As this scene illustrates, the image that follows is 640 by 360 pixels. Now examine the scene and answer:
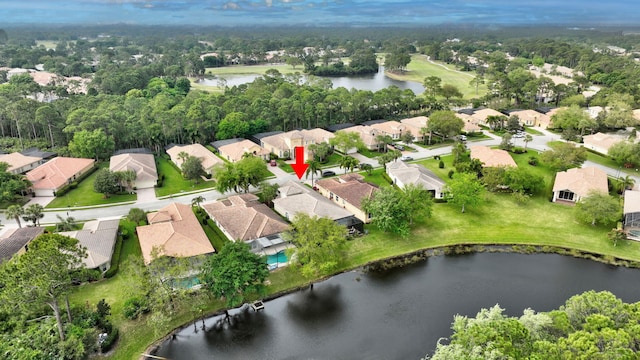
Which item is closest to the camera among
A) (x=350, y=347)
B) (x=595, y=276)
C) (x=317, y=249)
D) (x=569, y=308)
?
(x=569, y=308)

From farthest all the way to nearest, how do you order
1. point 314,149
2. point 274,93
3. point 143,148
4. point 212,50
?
point 212,50 < point 274,93 < point 143,148 < point 314,149

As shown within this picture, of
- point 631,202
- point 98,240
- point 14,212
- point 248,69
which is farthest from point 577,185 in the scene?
point 248,69

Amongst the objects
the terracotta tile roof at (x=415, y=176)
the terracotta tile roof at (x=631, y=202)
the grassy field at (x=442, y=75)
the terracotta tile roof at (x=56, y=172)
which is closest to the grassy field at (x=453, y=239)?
the terracotta tile roof at (x=631, y=202)

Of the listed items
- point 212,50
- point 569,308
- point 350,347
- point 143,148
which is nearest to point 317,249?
point 350,347

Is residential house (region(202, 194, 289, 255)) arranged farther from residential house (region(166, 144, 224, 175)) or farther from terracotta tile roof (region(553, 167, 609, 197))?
terracotta tile roof (region(553, 167, 609, 197))

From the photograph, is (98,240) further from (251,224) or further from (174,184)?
(174,184)

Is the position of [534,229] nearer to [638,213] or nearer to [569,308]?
[638,213]

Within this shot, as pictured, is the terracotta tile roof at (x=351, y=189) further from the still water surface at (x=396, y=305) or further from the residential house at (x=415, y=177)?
the still water surface at (x=396, y=305)
